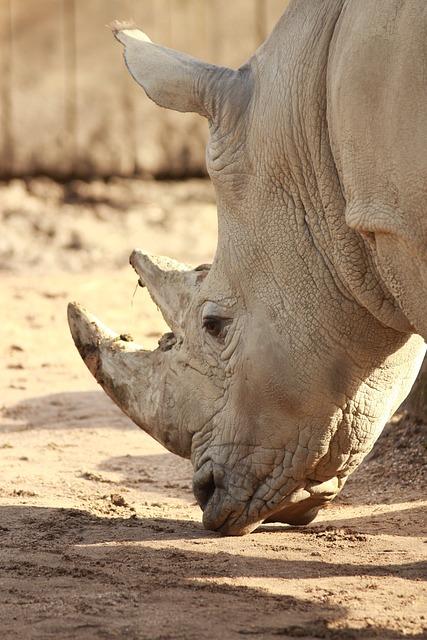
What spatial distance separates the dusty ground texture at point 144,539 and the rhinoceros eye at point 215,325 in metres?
0.73

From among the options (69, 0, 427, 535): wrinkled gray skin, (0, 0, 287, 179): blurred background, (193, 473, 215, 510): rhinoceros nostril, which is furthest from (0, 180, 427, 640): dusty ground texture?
(0, 0, 287, 179): blurred background

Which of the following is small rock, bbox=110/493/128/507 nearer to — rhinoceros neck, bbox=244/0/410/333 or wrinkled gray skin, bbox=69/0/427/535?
wrinkled gray skin, bbox=69/0/427/535

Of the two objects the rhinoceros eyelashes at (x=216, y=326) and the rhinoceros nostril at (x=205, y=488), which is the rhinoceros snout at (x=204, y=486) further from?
the rhinoceros eyelashes at (x=216, y=326)

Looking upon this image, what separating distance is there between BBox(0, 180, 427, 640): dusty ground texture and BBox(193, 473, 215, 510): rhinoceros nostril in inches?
6.0

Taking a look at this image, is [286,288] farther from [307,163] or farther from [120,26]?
[120,26]

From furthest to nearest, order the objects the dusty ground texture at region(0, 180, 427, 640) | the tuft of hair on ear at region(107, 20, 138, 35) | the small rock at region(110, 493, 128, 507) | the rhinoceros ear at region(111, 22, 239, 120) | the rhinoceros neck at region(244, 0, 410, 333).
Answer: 1. the small rock at region(110, 493, 128, 507)
2. the tuft of hair on ear at region(107, 20, 138, 35)
3. the rhinoceros ear at region(111, 22, 239, 120)
4. the rhinoceros neck at region(244, 0, 410, 333)
5. the dusty ground texture at region(0, 180, 427, 640)

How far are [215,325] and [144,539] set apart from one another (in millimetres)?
828

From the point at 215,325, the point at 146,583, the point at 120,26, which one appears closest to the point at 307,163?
the point at 215,325

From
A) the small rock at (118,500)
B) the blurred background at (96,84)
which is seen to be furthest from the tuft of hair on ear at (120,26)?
the blurred background at (96,84)

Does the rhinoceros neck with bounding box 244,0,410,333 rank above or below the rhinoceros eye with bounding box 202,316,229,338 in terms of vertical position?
above

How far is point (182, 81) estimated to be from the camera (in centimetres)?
466

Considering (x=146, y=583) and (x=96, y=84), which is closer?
(x=146, y=583)

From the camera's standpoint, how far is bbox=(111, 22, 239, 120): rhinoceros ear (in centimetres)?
465

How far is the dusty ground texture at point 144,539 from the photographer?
396 centimetres
